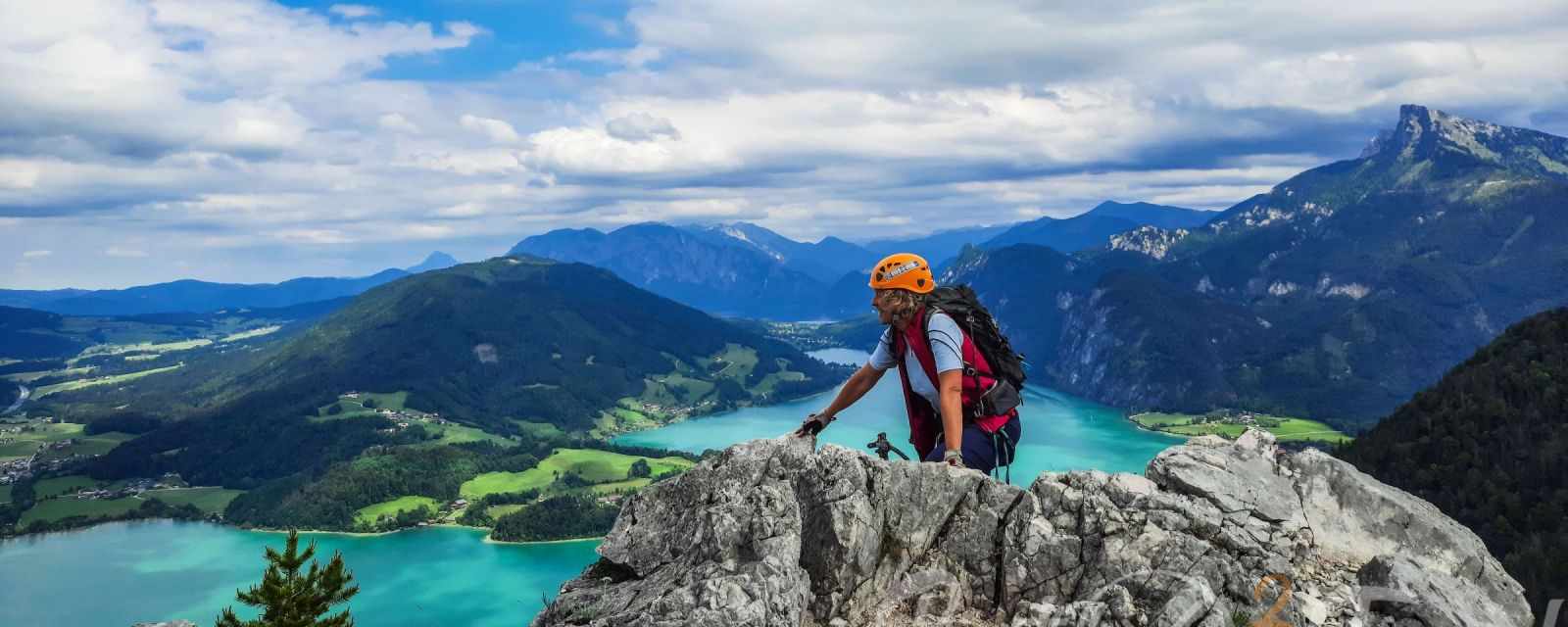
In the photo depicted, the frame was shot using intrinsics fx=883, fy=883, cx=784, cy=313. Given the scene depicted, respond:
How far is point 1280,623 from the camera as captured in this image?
7875mm

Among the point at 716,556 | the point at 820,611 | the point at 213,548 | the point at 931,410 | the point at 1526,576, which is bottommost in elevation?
the point at 213,548

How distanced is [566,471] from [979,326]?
175935 millimetres

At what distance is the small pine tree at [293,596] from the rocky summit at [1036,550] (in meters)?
23.0

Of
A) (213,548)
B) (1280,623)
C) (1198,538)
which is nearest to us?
(1280,623)

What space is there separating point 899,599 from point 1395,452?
306ft

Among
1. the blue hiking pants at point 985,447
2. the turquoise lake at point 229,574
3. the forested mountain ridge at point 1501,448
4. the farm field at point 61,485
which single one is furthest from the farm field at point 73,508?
the blue hiking pants at point 985,447

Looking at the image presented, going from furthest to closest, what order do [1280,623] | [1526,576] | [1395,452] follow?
[1395,452] < [1526,576] < [1280,623]

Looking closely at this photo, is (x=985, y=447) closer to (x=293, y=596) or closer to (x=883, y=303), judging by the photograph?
(x=883, y=303)

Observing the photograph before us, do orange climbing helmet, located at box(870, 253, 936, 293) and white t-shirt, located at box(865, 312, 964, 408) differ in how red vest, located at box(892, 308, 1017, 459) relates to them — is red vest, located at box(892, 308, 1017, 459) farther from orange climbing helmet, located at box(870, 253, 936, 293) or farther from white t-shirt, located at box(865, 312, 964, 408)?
orange climbing helmet, located at box(870, 253, 936, 293)

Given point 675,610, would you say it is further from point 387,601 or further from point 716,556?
point 387,601

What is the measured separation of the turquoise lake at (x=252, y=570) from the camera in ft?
336

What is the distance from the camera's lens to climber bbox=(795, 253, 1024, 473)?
9.33 m

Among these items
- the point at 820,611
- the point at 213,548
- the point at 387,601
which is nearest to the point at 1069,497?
the point at 820,611

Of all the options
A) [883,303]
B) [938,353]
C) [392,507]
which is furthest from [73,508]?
[938,353]
